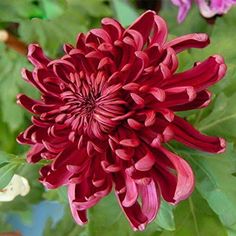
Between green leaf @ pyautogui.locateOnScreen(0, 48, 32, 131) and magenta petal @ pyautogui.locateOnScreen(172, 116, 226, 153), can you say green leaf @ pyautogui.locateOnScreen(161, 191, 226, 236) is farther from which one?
green leaf @ pyautogui.locateOnScreen(0, 48, 32, 131)

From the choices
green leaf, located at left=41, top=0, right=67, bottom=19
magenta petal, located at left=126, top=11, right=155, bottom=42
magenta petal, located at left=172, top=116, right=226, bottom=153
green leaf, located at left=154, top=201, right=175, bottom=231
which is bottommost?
green leaf, located at left=154, top=201, right=175, bottom=231

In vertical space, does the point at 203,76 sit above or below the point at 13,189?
above

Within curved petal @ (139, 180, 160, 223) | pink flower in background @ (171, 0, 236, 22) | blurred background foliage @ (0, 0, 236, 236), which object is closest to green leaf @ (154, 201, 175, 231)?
blurred background foliage @ (0, 0, 236, 236)

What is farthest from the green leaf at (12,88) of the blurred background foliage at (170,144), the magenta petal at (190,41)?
the magenta petal at (190,41)

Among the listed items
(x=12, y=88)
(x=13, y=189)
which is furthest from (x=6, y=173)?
(x=12, y=88)

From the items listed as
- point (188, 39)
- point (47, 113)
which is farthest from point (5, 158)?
point (188, 39)

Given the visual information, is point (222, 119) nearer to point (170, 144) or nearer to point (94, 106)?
point (170, 144)

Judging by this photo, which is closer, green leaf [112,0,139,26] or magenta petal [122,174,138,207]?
magenta petal [122,174,138,207]
